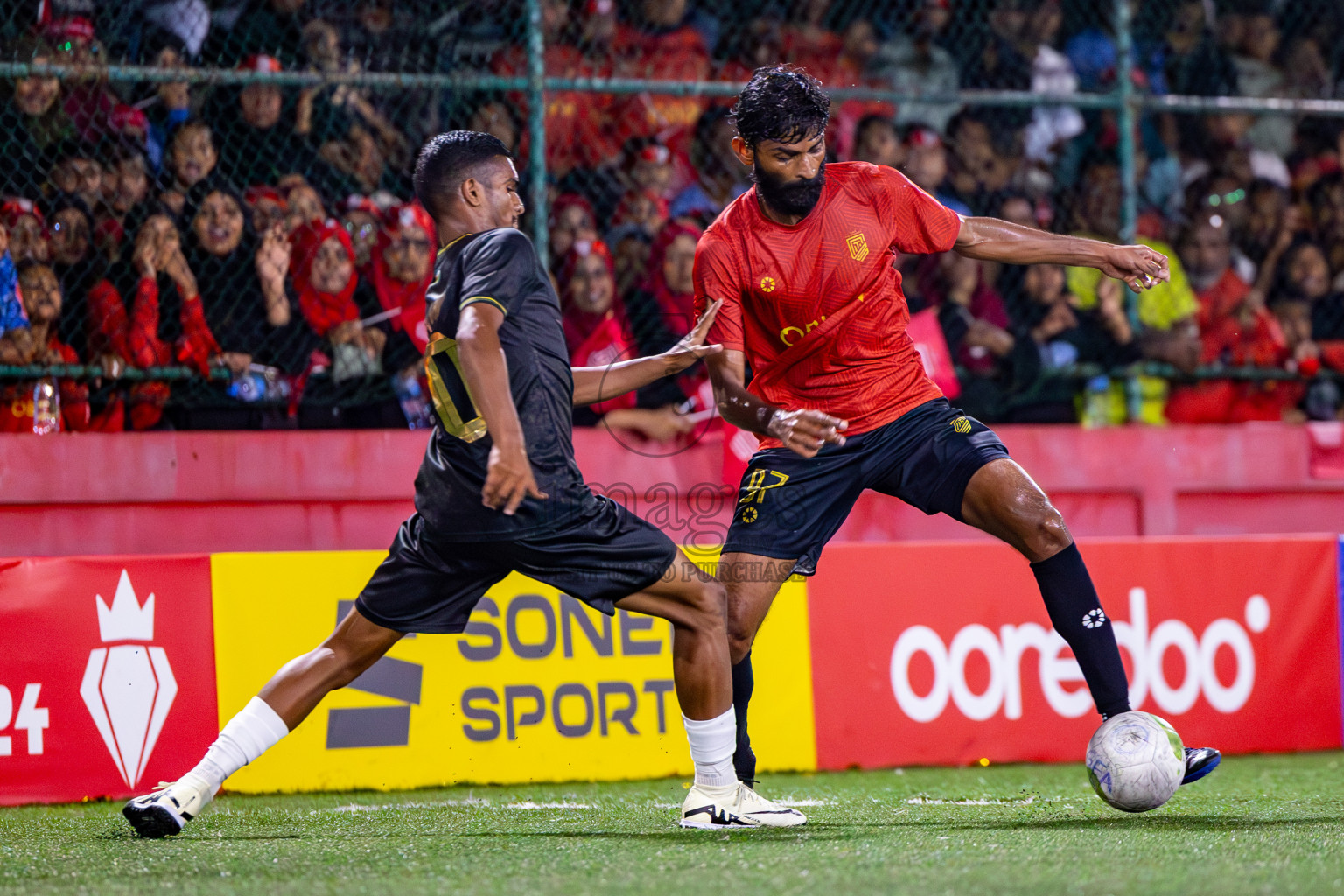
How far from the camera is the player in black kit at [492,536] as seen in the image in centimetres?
379

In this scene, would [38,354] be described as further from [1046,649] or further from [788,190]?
[1046,649]

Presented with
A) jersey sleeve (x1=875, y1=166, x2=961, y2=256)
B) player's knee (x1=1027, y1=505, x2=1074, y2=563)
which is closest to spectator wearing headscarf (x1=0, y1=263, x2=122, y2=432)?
jersey sleeve (x1=875, y1=166, x2=961, y2=256)

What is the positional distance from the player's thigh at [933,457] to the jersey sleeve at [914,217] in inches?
20.1

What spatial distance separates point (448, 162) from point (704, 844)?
1918 mm

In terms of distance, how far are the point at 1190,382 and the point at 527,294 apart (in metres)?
4.78

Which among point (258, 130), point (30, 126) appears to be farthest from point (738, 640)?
point (30, 126)

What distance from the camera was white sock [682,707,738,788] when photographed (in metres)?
4.04

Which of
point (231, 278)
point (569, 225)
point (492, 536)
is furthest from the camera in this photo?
point (569, 225)

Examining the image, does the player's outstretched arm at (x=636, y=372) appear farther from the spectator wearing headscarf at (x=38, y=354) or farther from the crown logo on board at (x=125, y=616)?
the spectator wearing headscarf at (x=38, y=354)

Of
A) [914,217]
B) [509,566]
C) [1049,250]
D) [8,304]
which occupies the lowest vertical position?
[509,566]

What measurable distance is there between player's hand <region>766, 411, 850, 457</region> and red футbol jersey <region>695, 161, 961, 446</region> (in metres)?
0.42

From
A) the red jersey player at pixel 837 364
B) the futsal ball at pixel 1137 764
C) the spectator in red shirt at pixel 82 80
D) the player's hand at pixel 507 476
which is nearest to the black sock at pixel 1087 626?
the red jersey player at pixel 837 364

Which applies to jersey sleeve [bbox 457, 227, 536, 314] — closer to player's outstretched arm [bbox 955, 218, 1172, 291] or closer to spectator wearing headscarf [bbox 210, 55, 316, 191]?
player's outstretched arm [bbox 955, 218, 1172, 291]

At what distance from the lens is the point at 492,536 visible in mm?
3812
